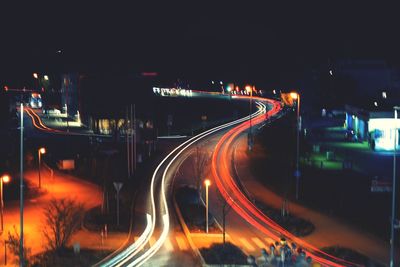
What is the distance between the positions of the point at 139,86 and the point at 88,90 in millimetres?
6133

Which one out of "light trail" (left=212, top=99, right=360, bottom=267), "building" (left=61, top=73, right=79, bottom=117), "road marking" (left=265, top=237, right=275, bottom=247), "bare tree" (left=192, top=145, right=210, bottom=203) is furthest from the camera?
"building" (left=61, top=73, right=79, bottom=117)

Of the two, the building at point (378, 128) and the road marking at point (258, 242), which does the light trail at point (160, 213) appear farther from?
the building at point (378, 128)

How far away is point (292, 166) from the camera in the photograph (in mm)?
41031

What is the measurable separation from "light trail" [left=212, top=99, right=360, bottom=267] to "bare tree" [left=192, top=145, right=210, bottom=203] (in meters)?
0.65

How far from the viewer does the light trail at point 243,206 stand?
22008mm

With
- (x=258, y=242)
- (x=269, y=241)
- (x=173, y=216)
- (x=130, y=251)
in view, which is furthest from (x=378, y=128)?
(x=130, y=251)

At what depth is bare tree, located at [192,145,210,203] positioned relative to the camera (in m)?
35.0

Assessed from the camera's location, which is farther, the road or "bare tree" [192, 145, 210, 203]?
"bare tree" [192, 145, 210, 203]

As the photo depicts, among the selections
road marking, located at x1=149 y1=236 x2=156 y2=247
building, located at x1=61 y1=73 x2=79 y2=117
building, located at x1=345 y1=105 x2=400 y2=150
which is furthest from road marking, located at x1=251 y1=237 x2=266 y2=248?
building, located at x1=61 y1=73 x2=79 y2=117

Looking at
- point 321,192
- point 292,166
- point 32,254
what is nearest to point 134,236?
point 32,254

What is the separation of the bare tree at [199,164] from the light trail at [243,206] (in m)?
0.65

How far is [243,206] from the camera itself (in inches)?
1233

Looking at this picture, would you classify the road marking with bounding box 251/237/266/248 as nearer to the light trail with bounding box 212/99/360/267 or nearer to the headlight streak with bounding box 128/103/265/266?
the light trail with bounding box 212/99/360/267

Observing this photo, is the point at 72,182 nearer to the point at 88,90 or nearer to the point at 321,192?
the point at 321,192
